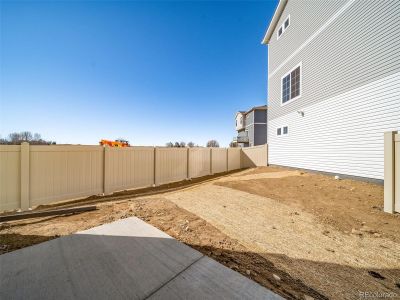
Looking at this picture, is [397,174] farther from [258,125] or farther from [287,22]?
[258,125]

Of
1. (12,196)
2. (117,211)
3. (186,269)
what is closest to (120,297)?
(186,269)

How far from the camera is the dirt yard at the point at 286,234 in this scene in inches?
82.0

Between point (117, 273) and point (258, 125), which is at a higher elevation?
point (258, 125)

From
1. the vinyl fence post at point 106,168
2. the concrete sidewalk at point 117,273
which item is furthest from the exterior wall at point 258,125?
the concrete sidewalk at point 117,273

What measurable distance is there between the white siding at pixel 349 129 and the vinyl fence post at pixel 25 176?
34.7 ft

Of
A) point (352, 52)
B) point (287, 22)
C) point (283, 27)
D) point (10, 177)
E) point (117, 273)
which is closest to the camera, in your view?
point (117, 273)

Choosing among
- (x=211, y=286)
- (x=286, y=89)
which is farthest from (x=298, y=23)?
(x=211, y=286)

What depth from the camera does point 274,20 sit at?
498 inches

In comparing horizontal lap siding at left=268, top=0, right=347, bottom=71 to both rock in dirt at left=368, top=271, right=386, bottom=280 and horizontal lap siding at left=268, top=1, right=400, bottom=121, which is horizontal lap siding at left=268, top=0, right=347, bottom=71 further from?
rock in dirt at left=368, top=271, right=386, bottom=280

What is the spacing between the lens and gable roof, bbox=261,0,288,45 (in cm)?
1177

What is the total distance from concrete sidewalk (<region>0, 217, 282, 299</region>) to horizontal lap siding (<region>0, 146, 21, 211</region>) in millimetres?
3004

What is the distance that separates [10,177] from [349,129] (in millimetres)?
11068

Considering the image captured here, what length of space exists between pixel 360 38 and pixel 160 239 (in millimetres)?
9650

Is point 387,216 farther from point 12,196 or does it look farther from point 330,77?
point 12,196
